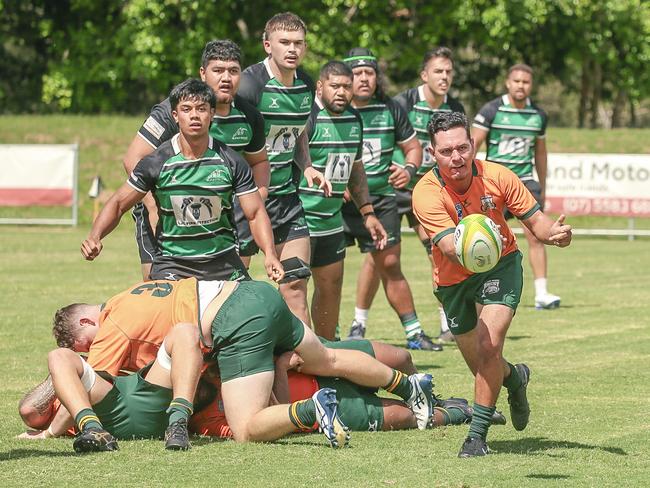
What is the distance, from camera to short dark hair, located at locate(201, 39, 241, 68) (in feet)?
28.3

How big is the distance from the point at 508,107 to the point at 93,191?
14.2m

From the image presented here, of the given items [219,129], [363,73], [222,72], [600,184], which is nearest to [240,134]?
[219,129]

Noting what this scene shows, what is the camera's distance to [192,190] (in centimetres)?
765

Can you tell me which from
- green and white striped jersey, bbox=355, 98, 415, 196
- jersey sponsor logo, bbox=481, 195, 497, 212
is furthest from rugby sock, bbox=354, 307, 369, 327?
jersey sponsor logo, bbox=481, 195, 497, 212

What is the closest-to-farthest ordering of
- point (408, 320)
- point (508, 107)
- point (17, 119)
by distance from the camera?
point (408, 320) → point (508, 107) → point (17, 119)

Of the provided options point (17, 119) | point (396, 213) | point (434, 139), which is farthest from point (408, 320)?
point (17, 119)

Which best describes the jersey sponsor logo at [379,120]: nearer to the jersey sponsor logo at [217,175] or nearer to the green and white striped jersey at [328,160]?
the green and white striped jersey at [328,160]

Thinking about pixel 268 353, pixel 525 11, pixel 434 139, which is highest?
pixel 525 11

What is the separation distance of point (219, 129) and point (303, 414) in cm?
281

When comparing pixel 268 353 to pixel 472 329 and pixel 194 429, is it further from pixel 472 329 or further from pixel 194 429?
pixel 472 329

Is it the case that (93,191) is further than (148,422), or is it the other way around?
(93,191)

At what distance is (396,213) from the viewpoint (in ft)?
38.2

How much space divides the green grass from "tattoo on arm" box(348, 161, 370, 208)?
1.44 m

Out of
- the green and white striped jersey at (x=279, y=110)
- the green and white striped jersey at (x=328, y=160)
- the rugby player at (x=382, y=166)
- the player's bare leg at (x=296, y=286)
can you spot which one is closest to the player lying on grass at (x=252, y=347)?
the player's bare leg at (x=296, y=286)
